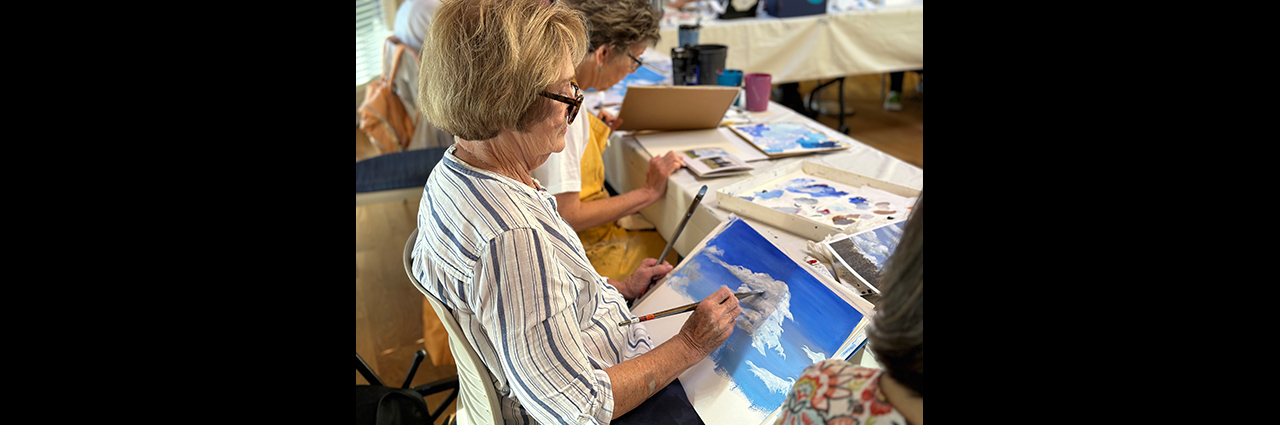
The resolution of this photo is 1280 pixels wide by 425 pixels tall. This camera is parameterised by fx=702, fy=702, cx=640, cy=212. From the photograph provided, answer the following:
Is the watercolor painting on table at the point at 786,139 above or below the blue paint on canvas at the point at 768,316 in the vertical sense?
above

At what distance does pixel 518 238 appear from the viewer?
0.88 metres

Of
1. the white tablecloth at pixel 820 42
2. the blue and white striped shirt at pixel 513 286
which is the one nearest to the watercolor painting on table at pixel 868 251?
the blue and white striped shirt at pixel 513 286

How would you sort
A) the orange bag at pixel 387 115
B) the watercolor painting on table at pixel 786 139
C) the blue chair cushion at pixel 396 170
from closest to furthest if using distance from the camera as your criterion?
the watercolor painting on table at pixel 786 139 → the blue chair cushion at pixel 396 170 → the orange bag at pixel 387 115

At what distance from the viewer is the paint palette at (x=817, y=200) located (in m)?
1.30

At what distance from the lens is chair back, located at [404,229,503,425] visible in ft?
3.06

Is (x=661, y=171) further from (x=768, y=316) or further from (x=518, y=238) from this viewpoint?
(x=518, y=238)

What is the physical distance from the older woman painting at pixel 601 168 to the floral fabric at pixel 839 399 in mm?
984

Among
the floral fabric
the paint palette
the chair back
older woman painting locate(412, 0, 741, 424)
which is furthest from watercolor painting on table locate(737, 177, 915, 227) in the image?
the floral fabric

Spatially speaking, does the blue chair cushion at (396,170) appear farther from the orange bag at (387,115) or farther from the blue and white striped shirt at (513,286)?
the blue and white striped shirt at (513,286)
